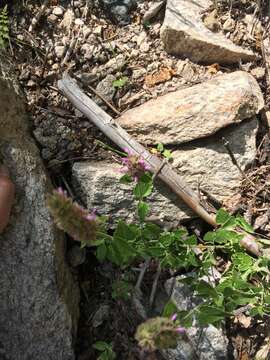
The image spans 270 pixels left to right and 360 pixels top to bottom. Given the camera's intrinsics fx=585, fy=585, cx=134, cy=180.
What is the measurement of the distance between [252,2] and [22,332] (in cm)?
253

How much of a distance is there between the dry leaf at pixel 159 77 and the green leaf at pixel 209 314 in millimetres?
1492

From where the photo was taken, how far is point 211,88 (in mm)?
3549

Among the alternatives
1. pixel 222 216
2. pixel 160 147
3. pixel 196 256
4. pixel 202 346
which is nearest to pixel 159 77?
pixel 160 147

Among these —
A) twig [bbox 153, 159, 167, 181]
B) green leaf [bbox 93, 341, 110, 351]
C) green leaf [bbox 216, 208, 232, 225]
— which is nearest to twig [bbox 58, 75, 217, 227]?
twig [bbox 153, 159, 167, 181]

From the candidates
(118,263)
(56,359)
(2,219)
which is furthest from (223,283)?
(2,219)

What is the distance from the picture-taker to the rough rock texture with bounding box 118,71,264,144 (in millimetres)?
3463

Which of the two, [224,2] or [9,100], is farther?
[224,2]

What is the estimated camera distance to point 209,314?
2.95m

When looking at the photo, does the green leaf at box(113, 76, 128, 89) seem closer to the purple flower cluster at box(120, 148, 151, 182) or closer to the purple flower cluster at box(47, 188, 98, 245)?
the purple flower cluster at box(120, 148, 151, 182)

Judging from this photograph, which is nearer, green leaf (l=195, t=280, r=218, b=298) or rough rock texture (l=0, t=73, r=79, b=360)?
green leaf (l=195, t=280, r=218, b=298)

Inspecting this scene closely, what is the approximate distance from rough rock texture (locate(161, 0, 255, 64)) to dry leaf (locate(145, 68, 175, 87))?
142mm

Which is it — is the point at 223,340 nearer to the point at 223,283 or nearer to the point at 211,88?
the point at 223,283

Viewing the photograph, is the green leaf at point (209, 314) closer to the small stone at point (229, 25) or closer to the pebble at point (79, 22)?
the small stone at point (229, 25)

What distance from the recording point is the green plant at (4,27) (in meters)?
3.55
